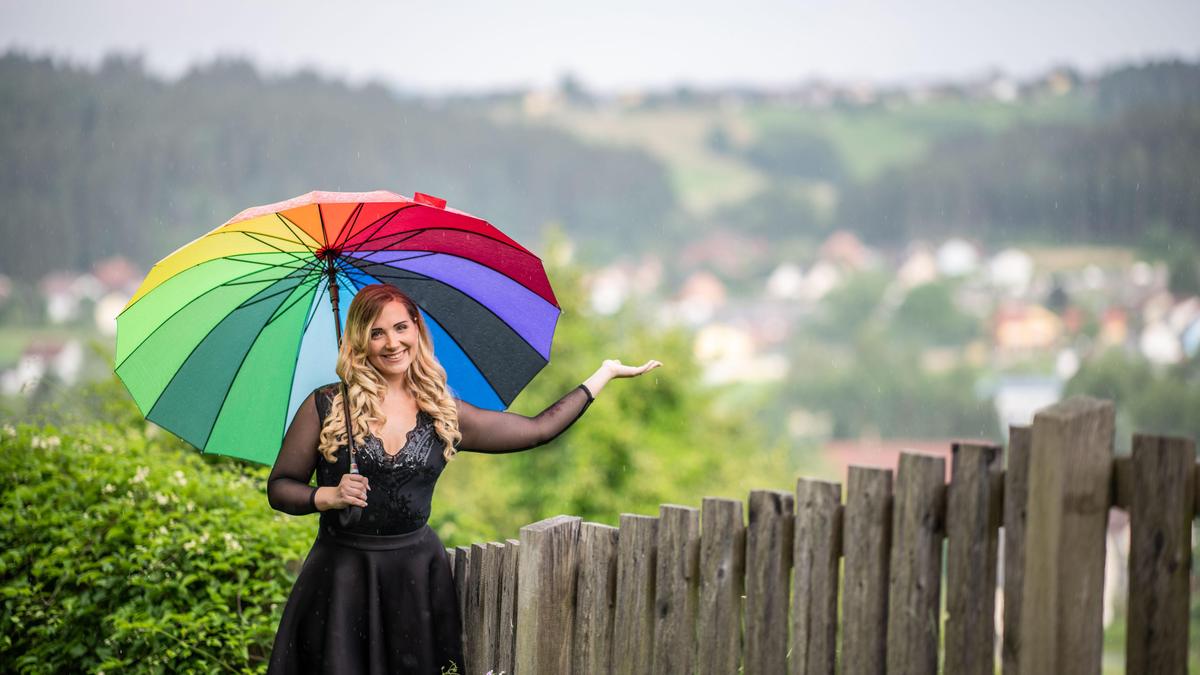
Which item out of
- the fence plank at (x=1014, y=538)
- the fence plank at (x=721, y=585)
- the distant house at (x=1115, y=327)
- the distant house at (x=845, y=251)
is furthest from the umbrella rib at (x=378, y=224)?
the distant house at (x=845, y=251)

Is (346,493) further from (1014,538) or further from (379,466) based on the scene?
(1014,538)

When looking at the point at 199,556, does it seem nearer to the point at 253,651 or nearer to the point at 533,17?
the point at 253,651

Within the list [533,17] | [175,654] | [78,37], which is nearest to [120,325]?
[175,654]

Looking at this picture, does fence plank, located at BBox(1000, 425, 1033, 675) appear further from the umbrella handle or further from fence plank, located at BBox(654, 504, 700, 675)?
the umbrella handle

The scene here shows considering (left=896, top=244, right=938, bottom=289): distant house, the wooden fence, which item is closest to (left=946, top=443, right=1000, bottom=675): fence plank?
the wooden fence

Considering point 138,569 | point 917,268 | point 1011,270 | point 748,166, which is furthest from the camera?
point 748,166

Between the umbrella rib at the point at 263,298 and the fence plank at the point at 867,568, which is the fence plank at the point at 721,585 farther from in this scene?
the umbrella rib at the point at 263,298

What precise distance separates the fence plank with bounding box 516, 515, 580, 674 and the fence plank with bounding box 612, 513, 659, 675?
208 millimetres

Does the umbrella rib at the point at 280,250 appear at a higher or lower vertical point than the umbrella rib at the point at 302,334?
higher

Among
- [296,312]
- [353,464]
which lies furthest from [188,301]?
[353,464]

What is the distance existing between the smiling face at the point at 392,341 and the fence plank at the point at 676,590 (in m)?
0.87

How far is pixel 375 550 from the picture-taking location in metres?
3.44

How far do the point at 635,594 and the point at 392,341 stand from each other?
1.00 m

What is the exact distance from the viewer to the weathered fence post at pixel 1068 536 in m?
2.46
